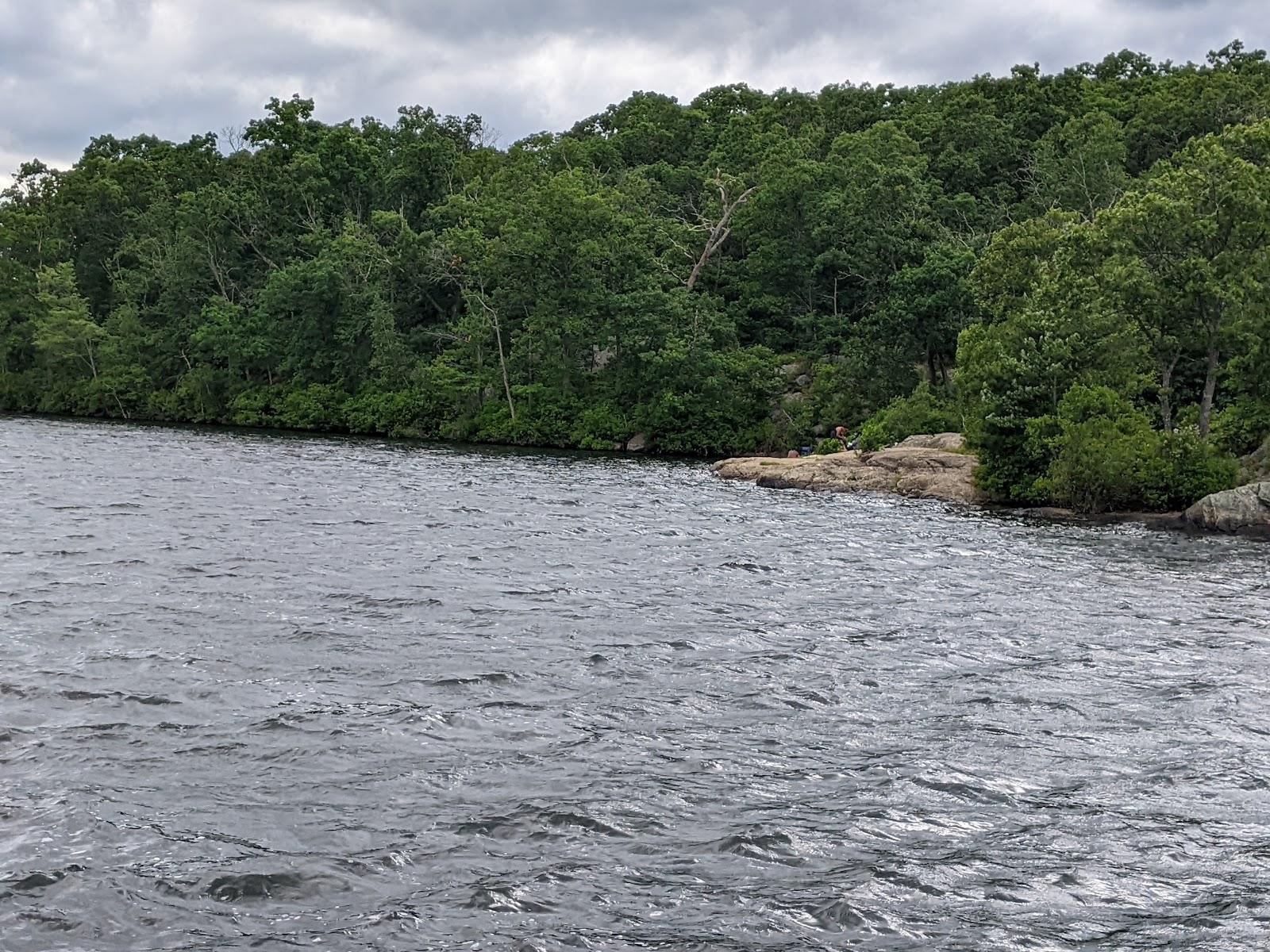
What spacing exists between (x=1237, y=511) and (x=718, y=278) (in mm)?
50921

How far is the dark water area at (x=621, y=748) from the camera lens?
10.5 metres

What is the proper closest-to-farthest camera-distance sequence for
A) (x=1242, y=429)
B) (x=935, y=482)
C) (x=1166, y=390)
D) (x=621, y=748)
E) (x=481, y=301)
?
(x=621, y=748)
(x=1166, y=390)
(x=1242, y=429)
(x=935, y=482)
(x=481, y=301)

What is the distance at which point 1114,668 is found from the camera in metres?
18.7

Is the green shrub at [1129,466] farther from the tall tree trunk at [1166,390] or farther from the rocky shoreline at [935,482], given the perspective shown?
the tall tree trunk at [1166,390]

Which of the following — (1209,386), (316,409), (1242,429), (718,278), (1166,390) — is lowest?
(1242,429)

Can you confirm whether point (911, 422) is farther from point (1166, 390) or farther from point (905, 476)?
point (1166, 390)

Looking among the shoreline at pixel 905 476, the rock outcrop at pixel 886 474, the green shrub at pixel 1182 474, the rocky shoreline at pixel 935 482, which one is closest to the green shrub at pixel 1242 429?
the green shrub at pixel 1182 474

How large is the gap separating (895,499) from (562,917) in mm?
36997

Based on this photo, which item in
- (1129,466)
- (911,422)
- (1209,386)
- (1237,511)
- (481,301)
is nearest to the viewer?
(1237,511)

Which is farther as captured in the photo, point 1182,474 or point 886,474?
point 886,474

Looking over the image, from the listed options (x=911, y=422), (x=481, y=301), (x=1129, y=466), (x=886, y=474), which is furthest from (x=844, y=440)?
(x=481, y=301)

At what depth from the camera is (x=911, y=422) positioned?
194 feet

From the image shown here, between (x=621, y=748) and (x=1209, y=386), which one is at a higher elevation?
(x=1209, y=386)

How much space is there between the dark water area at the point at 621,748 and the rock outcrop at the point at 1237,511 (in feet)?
22.8
